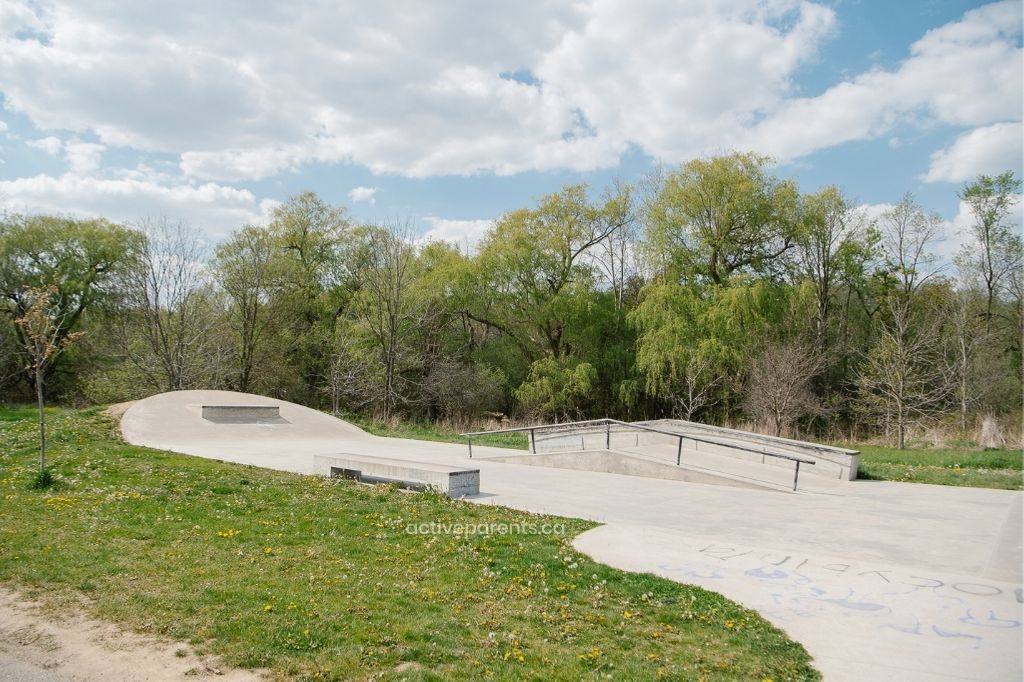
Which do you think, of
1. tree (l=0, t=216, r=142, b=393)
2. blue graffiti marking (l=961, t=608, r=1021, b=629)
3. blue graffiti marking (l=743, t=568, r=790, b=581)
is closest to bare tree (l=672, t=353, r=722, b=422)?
blue graffiti marking (l=743, t=568, r=790, b=581)

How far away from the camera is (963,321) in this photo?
26359mm

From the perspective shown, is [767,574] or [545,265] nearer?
[767,574]

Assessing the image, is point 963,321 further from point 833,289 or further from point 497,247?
point 497,247

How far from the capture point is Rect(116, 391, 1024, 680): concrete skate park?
5023 mm

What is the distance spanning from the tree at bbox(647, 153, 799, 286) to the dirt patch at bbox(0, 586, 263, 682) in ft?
93.8

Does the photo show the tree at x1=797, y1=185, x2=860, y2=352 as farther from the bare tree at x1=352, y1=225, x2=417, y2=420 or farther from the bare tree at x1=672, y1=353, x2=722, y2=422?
the bare tree at x1=352, y1=225, x2=417, y2=420

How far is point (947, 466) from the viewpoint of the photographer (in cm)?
1531

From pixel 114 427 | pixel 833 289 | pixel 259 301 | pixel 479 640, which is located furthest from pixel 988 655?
pixel 259 301

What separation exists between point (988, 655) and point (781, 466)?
10301mm

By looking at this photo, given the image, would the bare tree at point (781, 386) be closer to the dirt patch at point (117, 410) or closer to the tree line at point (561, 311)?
the tree line at point (561, 311)

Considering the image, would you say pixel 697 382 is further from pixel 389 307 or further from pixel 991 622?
pixel 991 622

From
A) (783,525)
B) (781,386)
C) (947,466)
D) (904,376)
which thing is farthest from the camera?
(781,386)

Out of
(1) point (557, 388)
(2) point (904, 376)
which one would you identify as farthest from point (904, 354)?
(1) point (557, 388)

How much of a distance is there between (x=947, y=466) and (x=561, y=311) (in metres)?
20.6
